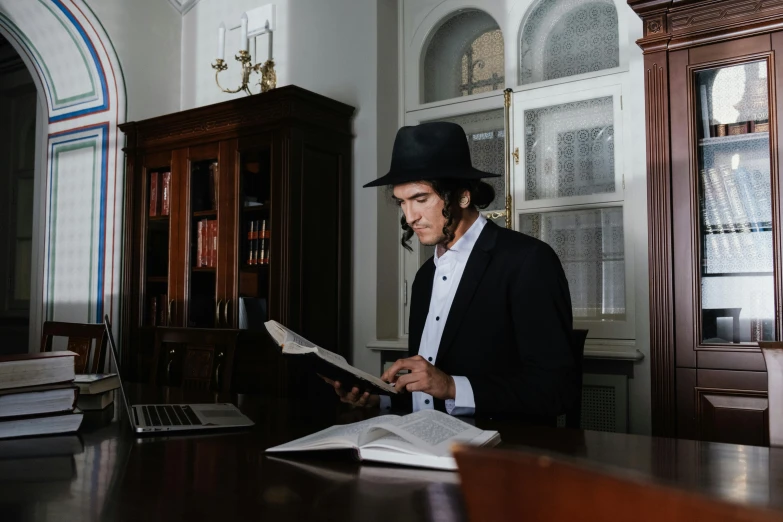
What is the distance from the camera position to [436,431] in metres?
1.18

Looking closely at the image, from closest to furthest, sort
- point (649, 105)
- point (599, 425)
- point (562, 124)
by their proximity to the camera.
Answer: point (649, 105), point (599, 425), point (562, 124)

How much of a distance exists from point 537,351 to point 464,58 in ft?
7.97

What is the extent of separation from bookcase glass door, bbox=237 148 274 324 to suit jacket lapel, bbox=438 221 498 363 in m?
1.79

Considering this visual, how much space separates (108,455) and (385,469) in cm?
52

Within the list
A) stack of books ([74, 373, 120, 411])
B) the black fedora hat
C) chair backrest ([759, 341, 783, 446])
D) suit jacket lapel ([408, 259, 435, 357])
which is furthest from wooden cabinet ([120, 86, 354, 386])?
chair backrest ([759, 341, 783, 446])

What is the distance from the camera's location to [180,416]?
155cm

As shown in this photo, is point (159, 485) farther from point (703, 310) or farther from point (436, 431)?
point (703, 310)

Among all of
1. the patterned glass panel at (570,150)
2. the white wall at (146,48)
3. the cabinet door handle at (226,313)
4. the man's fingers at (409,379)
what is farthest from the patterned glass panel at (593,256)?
the white wall at (146,48)

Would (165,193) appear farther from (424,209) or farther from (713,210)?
(713,210)

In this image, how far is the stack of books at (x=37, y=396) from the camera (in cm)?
143

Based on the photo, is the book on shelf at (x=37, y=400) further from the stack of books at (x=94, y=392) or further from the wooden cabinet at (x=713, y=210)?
the wooden cabinet at (x=713, y=210)

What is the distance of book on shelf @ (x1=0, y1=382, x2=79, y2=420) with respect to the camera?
143 centimetres

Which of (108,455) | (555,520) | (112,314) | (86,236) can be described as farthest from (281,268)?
(555,520)

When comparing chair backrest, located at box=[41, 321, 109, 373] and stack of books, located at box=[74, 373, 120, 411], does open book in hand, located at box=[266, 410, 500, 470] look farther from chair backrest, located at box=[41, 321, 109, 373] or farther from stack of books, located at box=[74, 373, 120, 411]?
chair backrest, located at box=[41, 321, 109, 373]
